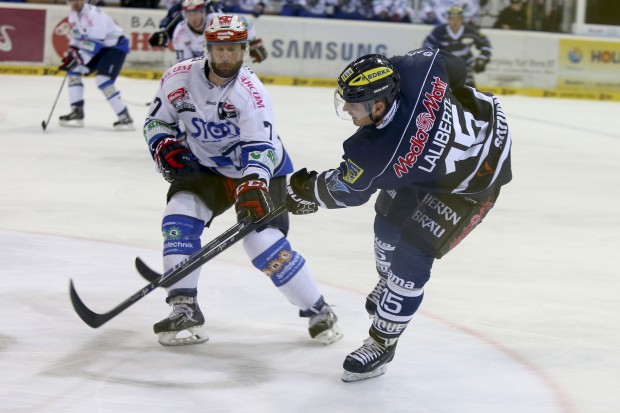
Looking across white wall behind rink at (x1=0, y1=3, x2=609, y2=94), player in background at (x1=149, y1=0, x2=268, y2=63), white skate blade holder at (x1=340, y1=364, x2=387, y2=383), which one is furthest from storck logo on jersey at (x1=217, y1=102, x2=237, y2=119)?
white wall behind rink at (x1=0, y1=3, x2=609, y2=94)

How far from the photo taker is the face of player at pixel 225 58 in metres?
3.78

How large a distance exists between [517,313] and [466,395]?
3.41 feet

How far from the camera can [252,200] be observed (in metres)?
3.62

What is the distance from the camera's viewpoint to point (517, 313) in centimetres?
443

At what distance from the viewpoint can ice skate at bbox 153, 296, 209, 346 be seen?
3.82 meters

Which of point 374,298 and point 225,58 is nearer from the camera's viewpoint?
point 225,58

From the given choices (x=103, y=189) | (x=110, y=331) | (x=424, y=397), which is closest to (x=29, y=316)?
(x=110, y=331)

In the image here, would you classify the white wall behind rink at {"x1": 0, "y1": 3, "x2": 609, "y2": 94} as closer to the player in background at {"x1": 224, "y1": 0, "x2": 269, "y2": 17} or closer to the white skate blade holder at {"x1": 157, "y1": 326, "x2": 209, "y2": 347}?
the player in background at {"x1": 224, "y1": 0, "x2": 269, "y2": 17}

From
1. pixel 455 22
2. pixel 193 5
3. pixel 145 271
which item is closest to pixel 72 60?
pixel 193 5

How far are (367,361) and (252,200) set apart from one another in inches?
26.0

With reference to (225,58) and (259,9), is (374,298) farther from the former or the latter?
(259,9)

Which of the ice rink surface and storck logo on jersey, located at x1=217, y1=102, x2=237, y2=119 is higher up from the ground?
storck logo on jersey, located at x1=217, y1=102, x2=237, y2=119

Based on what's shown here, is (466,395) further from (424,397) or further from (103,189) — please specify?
(103,189)

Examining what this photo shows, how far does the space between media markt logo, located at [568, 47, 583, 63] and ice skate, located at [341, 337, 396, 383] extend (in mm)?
11400
